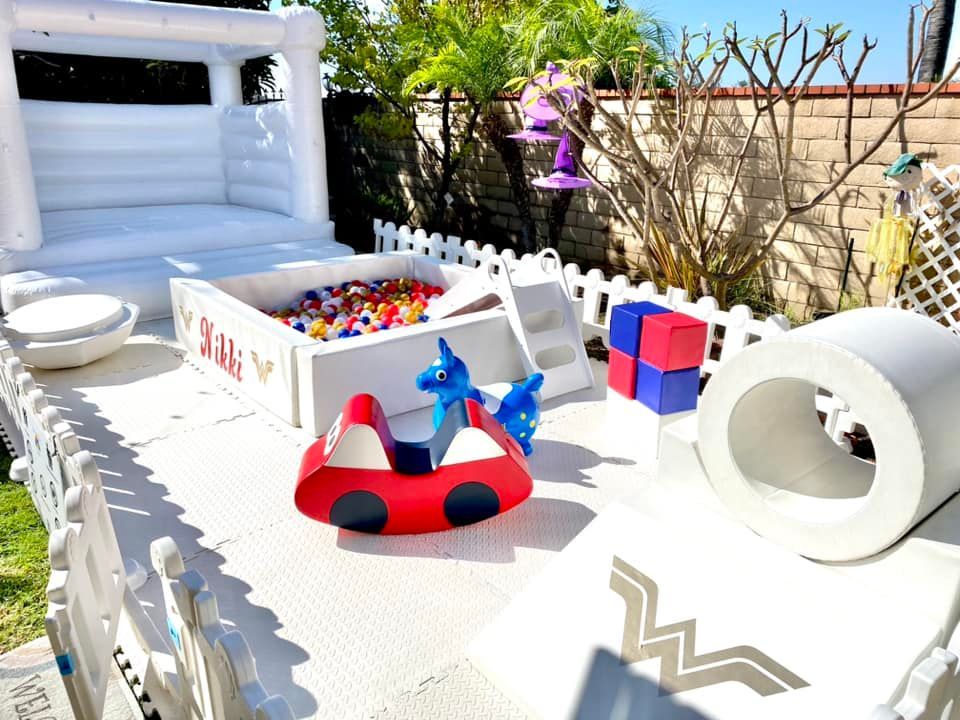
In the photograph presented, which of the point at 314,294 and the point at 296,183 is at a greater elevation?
the point at 296,183

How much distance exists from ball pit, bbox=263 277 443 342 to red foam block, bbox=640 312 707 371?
185cm

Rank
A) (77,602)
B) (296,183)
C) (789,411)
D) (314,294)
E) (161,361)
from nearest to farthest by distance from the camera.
Answer: (77,602), (789,411), (161,361), (314,294), (296,183)

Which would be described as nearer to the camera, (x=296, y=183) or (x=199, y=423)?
(x=199, y=423)

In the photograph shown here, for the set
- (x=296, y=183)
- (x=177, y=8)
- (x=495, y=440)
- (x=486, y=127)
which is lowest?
(x=495, y=440)

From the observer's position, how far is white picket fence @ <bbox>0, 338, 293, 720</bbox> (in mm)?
1594

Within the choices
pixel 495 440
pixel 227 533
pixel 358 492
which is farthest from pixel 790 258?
pixel 227 533


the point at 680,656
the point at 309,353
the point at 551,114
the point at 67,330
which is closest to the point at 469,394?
the point at 309,353

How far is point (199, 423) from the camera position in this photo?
4.16 metres

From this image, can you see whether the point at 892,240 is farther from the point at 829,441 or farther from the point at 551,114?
the point at 829,441

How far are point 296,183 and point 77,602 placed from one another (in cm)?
609

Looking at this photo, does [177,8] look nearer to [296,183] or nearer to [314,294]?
[296,183]

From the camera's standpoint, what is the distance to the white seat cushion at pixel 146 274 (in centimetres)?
564

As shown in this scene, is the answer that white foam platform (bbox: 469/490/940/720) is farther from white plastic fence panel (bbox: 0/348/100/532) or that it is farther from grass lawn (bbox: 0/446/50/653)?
grass lawn (bbox: 0/446/50/653)

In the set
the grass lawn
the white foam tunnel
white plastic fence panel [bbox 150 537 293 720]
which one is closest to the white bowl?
the grass lawn
